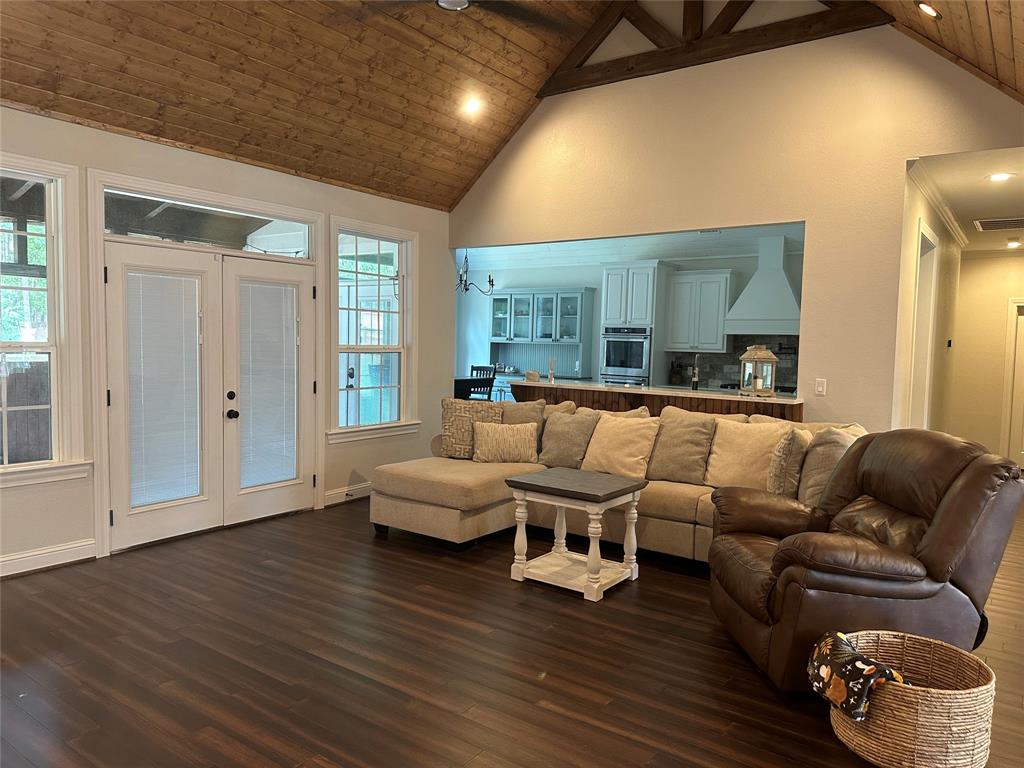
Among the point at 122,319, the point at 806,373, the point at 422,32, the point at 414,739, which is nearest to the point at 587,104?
the point at 422,32

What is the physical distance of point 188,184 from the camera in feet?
15.9

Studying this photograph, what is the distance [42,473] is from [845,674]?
14.3 feet

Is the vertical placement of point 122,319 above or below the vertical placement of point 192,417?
above

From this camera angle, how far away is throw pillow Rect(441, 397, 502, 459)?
17.8 ft

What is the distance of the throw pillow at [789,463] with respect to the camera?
163 inches

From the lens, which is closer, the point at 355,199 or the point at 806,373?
the point at 806,373

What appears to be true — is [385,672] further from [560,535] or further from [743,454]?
[743,454]

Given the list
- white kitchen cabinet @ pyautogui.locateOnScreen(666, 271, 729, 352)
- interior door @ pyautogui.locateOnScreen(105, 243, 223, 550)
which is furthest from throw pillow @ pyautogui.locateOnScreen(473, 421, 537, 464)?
white kitchen cabinet @ pyautogui.locateOnScreen(666, 271, 729, 352)

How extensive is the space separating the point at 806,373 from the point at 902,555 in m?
2.68

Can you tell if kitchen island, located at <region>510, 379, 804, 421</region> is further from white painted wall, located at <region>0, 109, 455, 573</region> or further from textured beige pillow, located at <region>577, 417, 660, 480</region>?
white painted wall, located at <region>0, 109, 455, 573</region>

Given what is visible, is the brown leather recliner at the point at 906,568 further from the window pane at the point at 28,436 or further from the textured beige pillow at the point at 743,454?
the window pane at the point at 28,436

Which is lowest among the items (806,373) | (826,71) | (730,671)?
(730,671)

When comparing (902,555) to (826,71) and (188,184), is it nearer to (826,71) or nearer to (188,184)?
(826,71)

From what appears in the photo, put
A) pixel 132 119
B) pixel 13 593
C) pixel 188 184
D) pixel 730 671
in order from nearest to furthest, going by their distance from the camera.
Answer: pixel 730 671 → pixel 13 593 → pixel 132 119 → pixel 188 184
